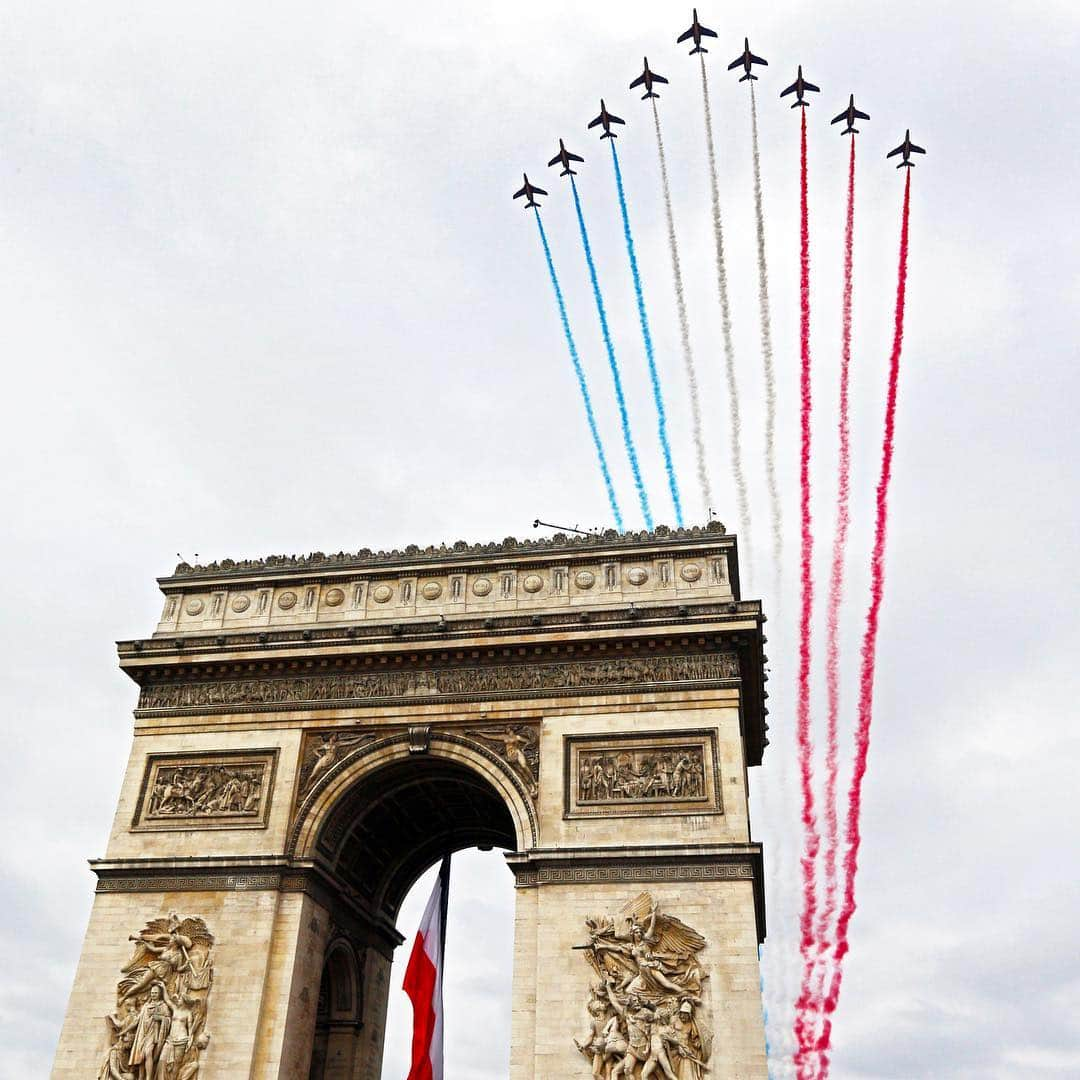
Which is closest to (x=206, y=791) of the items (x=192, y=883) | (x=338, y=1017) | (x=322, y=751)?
(x=192, y=883)

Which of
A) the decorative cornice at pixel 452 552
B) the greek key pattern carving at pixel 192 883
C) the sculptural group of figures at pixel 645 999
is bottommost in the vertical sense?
the sculptural group of figures at pixel 645 999

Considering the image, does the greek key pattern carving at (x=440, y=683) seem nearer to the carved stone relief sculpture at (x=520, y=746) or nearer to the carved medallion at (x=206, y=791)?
the carved stone relief sculpture at (x=520, y=746)

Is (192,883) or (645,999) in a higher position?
Result: (192,883)

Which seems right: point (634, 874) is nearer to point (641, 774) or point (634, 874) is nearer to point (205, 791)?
point (641, 774)

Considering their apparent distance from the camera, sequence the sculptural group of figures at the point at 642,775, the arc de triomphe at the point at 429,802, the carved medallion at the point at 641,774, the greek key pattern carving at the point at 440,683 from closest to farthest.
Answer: the arc de triomphe at the point at 429,802
the carved medallion at the point at 641,774
the sculptural group of figures at the point at 642,775
the greek key pattern carving at the point at 440,683

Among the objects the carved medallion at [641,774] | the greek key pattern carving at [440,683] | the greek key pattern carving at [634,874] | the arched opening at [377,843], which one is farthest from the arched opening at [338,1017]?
the carved medallion at [641,774]

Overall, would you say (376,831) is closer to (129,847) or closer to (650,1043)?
(129,847)
